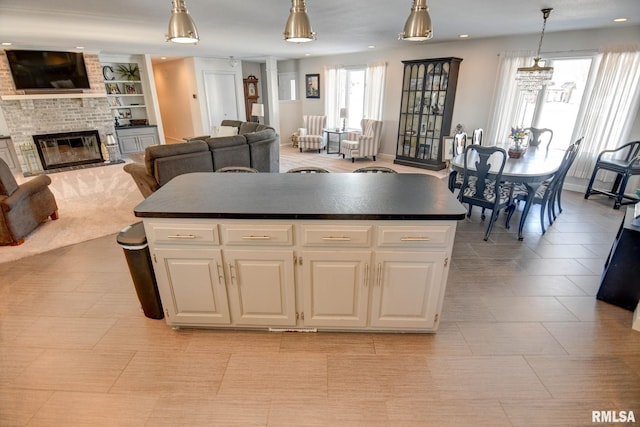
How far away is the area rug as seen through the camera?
3.54 metres

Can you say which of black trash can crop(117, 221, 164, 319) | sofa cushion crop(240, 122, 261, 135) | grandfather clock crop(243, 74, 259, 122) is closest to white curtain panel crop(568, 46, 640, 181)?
sofa cushion crop(240, 122, 261, 135)

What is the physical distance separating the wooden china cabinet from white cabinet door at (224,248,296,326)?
16.6 feet

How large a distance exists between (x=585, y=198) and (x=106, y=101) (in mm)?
9586

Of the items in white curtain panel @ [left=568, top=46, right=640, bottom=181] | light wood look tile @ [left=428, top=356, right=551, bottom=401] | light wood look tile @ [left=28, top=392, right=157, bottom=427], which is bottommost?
light wood look tile @ [left=28, top=392, right=157, bottom=427]

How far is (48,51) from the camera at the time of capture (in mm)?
6191

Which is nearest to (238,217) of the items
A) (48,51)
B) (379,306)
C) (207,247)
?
(207,247)

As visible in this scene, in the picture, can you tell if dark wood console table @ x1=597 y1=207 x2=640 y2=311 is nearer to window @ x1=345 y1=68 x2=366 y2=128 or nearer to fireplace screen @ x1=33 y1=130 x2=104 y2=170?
window @ x1=345 y1=68 x2=366 y2=128

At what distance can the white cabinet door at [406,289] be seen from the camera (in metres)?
1.92

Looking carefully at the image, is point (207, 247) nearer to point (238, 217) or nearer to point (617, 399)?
Answer: point (238, 217)

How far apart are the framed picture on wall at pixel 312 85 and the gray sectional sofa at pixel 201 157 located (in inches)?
149

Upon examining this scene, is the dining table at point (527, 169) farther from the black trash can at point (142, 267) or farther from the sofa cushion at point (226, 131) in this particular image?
the sofa cushion at point (226, 131)

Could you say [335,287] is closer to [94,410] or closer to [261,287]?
[261,287]

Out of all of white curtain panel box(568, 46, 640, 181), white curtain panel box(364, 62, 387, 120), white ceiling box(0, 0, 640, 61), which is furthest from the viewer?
white curtain panel box(364, 62, 387, 120)

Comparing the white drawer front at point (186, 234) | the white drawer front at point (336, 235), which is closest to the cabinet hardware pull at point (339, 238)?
the white drawer front at point (336, 235)
